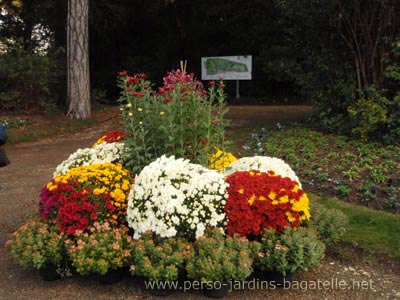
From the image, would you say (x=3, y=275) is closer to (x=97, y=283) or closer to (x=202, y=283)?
(x=97, y=283)

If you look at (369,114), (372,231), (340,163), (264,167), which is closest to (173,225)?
(264,167)

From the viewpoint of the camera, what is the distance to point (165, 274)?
327cm

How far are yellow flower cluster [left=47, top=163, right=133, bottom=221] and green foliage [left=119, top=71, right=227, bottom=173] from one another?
35 cm

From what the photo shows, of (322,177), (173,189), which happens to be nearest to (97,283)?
(173,189)

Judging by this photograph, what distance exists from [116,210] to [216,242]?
38.2 inches

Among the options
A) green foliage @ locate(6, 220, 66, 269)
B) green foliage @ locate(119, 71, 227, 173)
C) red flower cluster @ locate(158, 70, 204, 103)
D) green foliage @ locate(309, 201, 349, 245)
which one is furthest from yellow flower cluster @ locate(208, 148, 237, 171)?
green foliage @ locate(6, 220, 66, 269)

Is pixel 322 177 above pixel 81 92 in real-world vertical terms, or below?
below

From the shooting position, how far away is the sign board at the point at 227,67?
2034 centimetres

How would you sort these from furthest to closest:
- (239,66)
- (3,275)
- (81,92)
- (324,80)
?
(239,66) → (81,92) → (324,80) → (3,275)

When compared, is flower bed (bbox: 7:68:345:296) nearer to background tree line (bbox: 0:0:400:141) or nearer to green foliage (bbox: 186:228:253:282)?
green foliage (bbox: 186:228:253:282)

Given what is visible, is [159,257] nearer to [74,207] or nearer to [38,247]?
[74,207]

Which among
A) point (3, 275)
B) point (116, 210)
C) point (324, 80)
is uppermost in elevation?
point (324, 80)

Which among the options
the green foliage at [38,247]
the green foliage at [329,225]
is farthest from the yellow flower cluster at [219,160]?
the green foliage at [38,247]

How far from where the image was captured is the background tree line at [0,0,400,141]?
25.5ft
